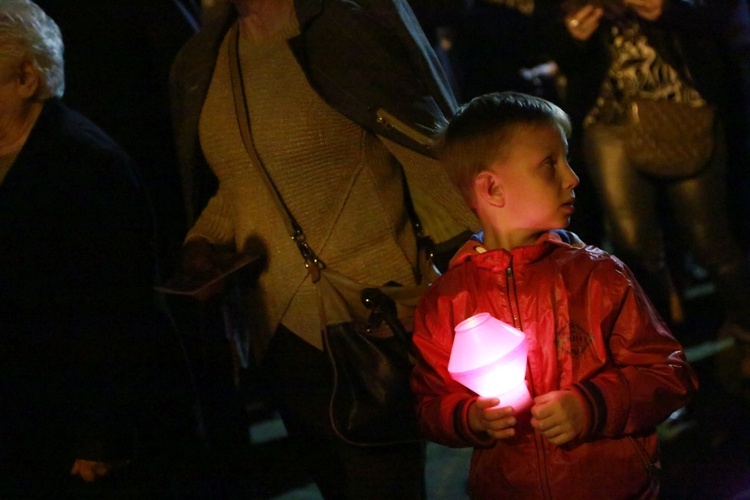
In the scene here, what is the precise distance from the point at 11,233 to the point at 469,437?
1.59 m

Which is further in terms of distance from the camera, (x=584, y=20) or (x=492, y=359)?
(x=584, y=20)

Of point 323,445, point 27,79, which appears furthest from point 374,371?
point 27,79

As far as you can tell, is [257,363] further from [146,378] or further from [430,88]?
[430,88]

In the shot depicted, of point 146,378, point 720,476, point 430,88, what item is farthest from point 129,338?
point 720,476

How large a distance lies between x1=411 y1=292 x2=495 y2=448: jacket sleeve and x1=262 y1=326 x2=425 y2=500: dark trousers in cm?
32

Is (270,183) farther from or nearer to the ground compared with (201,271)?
farther from the ground

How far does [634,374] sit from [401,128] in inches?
32.1

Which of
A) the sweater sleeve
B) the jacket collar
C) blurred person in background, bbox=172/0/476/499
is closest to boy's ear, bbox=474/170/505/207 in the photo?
the jacket collar

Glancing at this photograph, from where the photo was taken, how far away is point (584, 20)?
313 centimetres

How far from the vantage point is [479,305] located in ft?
6.54

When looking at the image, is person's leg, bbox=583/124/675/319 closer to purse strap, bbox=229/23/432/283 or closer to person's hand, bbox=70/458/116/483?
purse strap, bbox=229/23/432/283

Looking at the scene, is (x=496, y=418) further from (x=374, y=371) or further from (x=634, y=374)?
(x=374, y=371)

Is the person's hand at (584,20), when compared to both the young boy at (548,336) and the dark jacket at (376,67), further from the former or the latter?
the young boy at (548,336)

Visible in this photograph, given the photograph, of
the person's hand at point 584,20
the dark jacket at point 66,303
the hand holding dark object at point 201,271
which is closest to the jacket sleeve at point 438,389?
the hand holding dark object at point 201,271
